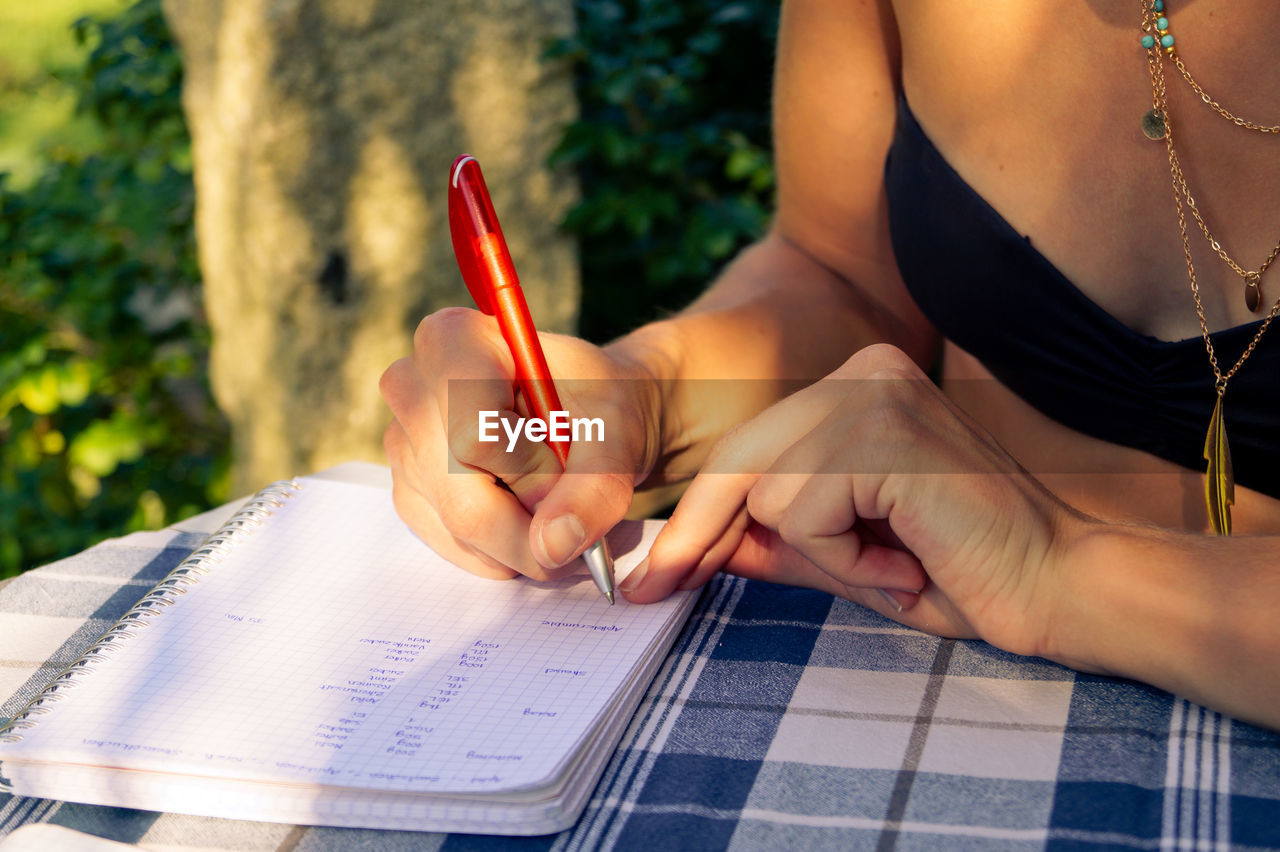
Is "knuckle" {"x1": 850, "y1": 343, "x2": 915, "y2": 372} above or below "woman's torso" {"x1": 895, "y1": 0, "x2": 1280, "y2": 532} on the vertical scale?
below

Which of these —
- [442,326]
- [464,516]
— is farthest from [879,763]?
[442,326]

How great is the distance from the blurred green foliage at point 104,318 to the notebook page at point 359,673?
199 cm

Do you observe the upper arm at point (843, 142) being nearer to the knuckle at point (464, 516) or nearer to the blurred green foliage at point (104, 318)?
the knuckle at point (464, 516)

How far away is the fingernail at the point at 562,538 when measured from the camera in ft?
2.83

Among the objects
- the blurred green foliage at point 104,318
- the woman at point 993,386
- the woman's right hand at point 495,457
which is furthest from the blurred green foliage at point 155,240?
the woman's right hand at point 495,457

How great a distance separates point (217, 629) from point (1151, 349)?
842mm

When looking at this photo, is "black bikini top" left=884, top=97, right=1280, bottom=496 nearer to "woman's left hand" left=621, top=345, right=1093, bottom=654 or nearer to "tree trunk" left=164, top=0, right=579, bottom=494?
"woman's left hand" left=621, top=345, right=1093, bottom=654

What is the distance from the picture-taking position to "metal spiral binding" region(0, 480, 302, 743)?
762 mm

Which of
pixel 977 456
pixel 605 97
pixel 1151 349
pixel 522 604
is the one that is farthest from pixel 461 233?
pixel 605 97

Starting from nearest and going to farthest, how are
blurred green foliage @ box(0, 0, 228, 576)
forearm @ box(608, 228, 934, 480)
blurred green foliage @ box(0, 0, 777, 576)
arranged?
forearm @ box(608, 228, 934, 480), blurred green foliage @ box(0, 0, 777, 576), blurred green foliage @ box(0, 0, 228, 576)

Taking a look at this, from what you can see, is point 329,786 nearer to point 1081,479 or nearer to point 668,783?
point 668,783

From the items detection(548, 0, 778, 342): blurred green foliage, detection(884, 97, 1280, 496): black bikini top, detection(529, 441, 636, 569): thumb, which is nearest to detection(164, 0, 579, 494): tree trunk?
detection(548, 0, 778, 342): blurred green foliage

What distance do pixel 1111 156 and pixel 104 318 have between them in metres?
2.46

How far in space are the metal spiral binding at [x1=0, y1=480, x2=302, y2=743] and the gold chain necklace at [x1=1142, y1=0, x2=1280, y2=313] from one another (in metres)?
0.88
